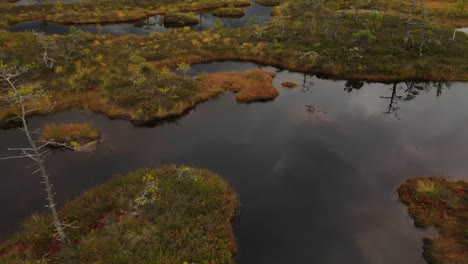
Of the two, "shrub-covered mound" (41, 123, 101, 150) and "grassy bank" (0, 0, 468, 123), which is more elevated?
"grassy bank" (0, 0, 468, 123)

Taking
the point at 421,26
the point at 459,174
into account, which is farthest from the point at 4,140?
the point at 421,26

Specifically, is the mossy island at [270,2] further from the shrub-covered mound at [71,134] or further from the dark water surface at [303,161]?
the shrub-covered mound at [71,134]

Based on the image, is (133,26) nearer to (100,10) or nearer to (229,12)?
(100,10)

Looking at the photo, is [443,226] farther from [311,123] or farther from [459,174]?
[311,123]

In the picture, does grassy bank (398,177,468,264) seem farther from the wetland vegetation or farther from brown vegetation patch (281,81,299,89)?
brown vegetation patch (281,81,299,89)

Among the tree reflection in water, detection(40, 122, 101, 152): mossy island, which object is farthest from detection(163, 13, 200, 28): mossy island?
the tree reflection in water

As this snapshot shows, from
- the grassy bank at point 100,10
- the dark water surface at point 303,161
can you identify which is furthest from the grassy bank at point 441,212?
the grassy bank at point 100,10
